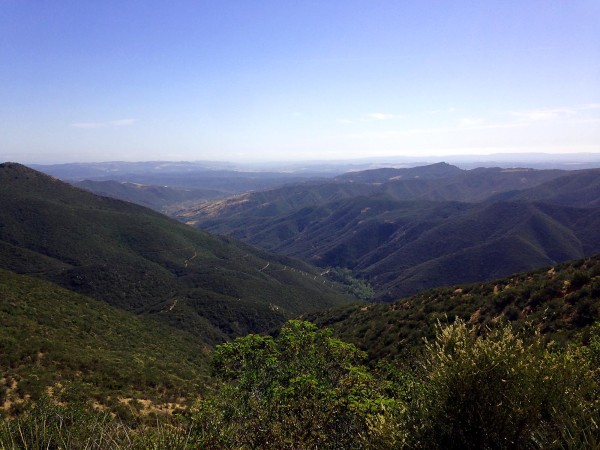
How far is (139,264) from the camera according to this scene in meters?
113

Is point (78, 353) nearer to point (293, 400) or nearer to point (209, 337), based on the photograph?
point (293, 400)

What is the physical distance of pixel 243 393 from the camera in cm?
1688

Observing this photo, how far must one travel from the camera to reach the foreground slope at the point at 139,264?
295 feet

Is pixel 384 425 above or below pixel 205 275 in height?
above

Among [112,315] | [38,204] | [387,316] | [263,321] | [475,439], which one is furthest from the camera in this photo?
[38,204]

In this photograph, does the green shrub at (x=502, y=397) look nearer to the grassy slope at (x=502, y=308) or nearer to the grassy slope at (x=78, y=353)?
the grassy slope at (x=502, y=308)

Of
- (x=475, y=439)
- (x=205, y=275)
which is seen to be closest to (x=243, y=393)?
(x=475, y=439)

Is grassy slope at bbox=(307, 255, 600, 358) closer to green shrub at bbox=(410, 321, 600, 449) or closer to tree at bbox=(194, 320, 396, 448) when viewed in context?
tree at bbox=(194, 320, 396, 448)

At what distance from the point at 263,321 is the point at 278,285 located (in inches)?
1512

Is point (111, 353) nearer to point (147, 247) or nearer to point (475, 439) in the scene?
point (475, 439)

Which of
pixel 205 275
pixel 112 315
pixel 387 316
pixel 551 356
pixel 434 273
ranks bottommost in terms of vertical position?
pixel 434 273

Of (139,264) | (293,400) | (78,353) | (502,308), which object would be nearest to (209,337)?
(139,264)

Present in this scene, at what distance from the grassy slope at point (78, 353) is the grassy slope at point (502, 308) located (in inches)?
834

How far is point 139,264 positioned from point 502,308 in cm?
10909
